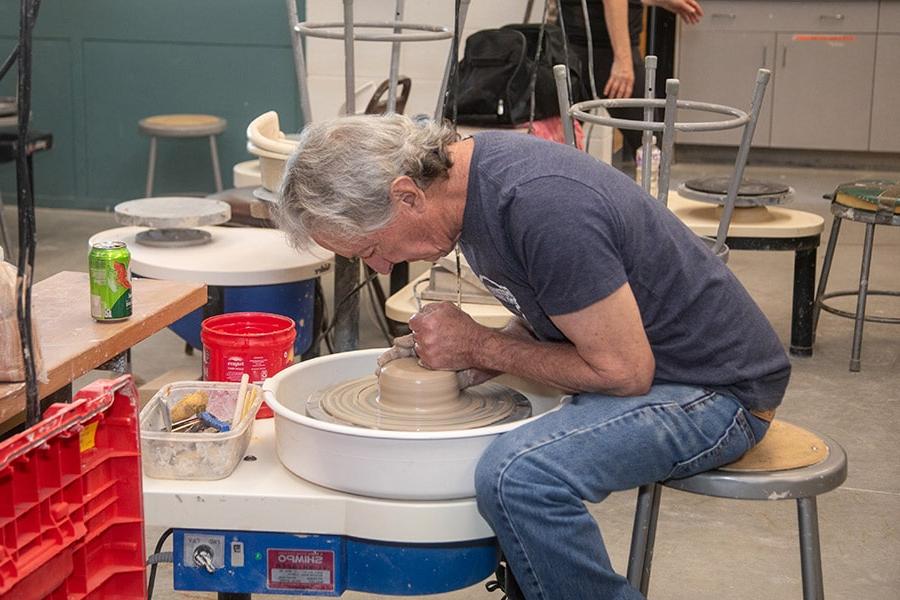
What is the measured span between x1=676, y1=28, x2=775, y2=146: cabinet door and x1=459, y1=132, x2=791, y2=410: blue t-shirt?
18.3 ft

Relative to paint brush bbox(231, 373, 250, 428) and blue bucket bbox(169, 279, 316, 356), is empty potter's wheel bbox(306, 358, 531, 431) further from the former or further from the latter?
blue bucket bbox(169, 279, 316, 356)

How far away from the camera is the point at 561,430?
156 cm

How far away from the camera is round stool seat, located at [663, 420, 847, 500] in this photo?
163 centimetres

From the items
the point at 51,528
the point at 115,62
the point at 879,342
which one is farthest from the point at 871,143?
the point at 51,528

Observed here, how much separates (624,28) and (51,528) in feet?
11.2

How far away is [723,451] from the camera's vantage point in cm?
165

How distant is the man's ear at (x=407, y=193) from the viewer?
1.57m

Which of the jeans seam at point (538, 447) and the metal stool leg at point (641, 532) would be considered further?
the metal stool leg at point (641, 532)

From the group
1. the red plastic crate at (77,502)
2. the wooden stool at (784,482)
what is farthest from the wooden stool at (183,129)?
the red plastic crate at (77,502)

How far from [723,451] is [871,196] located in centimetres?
224

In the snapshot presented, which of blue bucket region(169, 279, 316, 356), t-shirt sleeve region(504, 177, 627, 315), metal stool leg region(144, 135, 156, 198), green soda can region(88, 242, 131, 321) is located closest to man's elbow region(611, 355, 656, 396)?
t-shirt sleeve region(504, 177, 627, 315)

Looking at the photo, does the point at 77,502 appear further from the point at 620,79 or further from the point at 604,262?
Answer: the point at 620,79

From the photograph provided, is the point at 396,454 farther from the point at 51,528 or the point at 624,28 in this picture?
the point at 624,28

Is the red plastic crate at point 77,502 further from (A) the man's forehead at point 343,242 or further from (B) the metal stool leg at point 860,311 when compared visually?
(B) the metal stool leg at point 860,311
